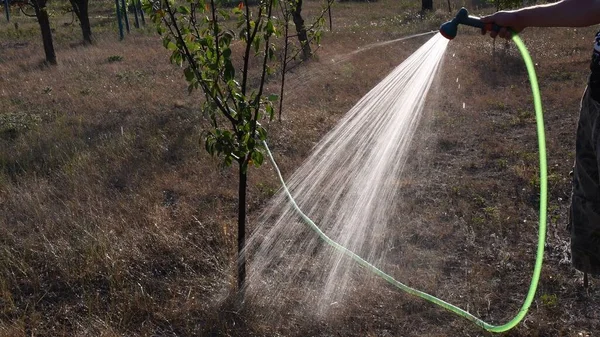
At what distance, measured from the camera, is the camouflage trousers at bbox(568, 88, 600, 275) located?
2260mm

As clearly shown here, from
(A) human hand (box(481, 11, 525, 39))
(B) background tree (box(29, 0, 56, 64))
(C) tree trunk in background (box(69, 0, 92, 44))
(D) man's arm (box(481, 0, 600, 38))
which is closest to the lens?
(D) man's arm (box(481, 0, 600, 38))

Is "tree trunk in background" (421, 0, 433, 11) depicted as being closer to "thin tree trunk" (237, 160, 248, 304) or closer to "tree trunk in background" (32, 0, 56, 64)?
"tree trunk in background" (32, 0, 56, 64)

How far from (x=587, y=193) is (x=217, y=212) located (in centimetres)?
255

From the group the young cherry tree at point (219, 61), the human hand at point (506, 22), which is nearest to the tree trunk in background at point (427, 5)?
the young cherry tree at point (219, 61)

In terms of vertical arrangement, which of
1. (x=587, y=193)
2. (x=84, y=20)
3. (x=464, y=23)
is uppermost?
(x=84, y=20)

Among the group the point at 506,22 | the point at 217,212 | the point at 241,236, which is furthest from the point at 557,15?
the point at 217,212

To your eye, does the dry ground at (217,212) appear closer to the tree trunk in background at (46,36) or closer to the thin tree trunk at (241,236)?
the thin tree trunk at (241,236)

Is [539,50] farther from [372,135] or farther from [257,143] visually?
[257,143]

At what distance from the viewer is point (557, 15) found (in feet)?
6.84

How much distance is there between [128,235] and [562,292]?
103 inches

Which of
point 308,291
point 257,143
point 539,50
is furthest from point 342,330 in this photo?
point 539,50

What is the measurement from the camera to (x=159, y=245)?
368 centimetres

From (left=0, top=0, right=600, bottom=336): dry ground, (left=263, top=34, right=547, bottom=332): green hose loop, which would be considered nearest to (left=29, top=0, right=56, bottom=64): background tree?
(left=0, top=0, right=600, bottom=336): dry ground

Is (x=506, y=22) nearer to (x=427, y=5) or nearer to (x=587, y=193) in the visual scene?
(x=587, y=193)
